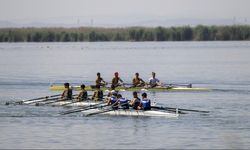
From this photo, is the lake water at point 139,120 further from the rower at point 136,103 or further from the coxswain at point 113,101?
the coxswain at point 113,101

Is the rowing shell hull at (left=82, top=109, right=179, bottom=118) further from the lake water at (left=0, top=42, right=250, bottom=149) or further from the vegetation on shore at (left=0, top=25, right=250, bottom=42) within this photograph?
the vegetation on shore at (left=0, top=25, right=250, bottom=42)

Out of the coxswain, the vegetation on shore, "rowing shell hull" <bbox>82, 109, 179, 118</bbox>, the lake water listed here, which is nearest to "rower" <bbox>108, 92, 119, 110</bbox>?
the coxswain

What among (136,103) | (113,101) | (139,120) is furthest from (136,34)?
(139,120)

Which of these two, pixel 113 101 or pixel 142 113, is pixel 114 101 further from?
pixel 142 113

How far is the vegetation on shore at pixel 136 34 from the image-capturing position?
10719cm

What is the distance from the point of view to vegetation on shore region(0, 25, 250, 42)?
352 ft

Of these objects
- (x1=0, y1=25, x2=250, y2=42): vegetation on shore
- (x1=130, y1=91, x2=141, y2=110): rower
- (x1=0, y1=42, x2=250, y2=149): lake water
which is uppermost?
(x1=0, y1=25, x2=250, y2=42): vegetation on shore

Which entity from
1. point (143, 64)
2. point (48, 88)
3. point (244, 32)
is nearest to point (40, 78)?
point (48, 88)

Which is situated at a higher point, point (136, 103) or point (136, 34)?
point (136, 34)

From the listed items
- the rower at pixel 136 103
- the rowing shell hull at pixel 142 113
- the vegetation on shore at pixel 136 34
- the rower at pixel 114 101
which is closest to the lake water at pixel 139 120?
the rowing shell hull at pixel 142 113

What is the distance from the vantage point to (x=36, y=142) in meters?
26.9

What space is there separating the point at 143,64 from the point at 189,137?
44688mm

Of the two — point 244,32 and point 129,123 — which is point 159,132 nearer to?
point 129,123

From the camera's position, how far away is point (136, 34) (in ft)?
362
